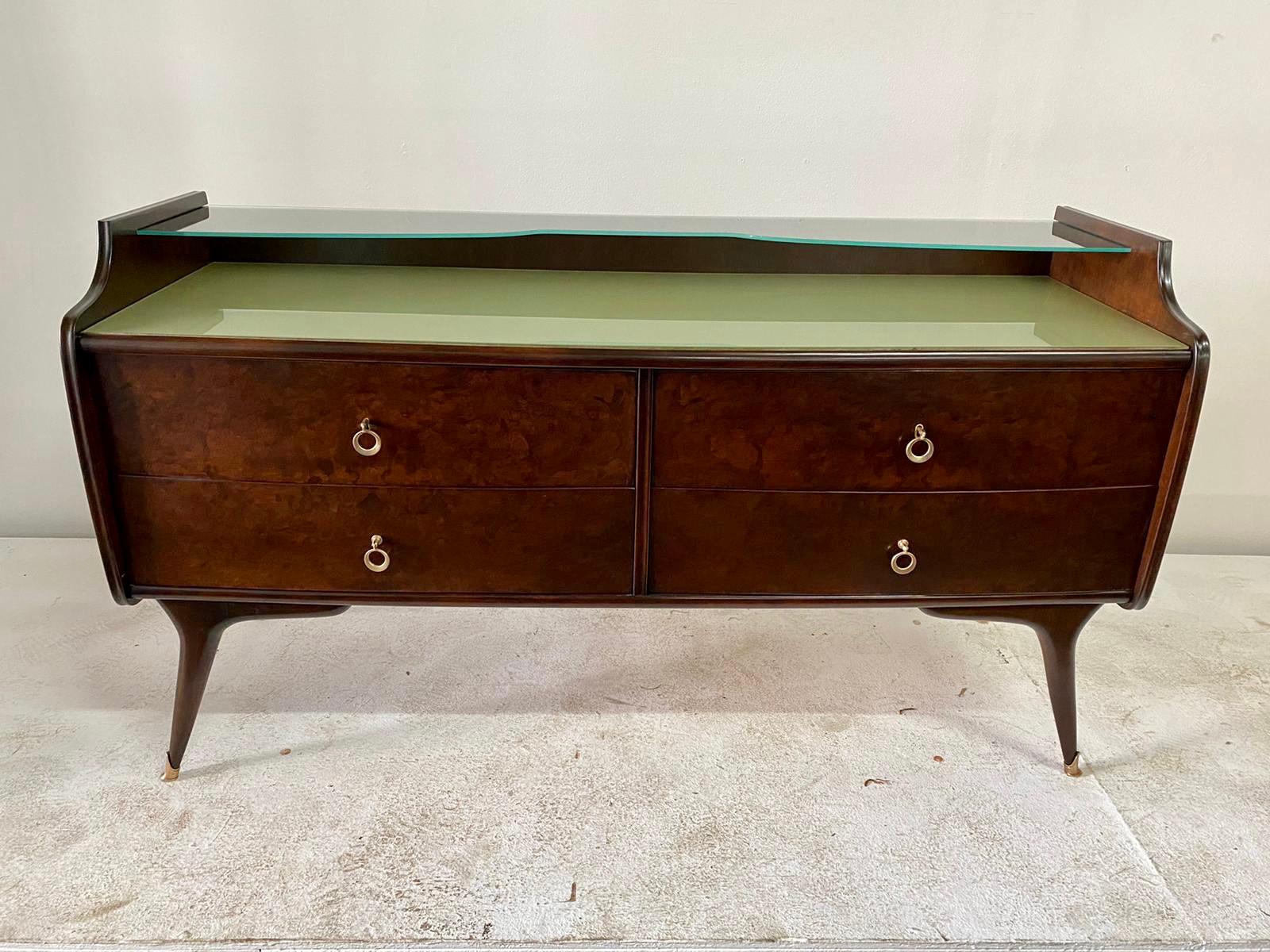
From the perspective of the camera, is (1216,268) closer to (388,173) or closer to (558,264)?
(558,264)

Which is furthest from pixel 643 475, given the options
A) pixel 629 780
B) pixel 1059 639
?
pixel 1059 639

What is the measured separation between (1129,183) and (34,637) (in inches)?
96.7

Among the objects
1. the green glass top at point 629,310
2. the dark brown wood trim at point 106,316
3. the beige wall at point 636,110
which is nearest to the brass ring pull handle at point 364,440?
the green glass top at point 629,310

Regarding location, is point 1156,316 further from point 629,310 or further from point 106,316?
point 106,316

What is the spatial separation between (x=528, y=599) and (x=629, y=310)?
1.53 feet

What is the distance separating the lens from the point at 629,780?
1.59m

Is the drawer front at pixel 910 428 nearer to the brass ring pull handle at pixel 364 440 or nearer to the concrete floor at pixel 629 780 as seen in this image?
the brass ring pull handle at pixel 364 440

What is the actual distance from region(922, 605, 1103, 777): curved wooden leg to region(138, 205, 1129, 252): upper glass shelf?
564 millimetres

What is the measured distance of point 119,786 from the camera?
1.54 meters

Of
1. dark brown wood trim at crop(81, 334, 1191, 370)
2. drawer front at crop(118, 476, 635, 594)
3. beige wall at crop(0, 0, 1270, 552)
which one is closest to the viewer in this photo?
dark brown wood trim at crop(81, 334, 1191, 370)

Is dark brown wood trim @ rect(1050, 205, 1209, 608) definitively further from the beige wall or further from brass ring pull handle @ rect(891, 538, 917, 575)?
the beige wall

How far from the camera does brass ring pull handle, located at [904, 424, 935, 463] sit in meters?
1.34

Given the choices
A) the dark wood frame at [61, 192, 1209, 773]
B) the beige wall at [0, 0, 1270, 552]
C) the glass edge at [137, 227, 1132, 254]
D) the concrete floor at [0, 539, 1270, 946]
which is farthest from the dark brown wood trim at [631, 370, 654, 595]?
the beige wall at [0, 0, 1270, 552]

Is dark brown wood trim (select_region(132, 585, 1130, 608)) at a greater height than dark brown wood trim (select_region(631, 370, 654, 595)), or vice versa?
dark brown wood trim (select_region(631, 370, 654, 595))
